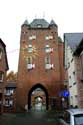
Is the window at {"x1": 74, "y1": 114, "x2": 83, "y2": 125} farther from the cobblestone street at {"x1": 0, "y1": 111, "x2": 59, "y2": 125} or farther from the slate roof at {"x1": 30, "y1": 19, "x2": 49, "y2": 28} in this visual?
the slate roof at {"x1": 30, "y1": 19, "x2": 49, "y2": 28}

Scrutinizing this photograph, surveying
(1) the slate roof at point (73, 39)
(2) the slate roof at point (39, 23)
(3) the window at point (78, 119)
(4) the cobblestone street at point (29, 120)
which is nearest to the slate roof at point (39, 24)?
(2) the slate roof at point (39, 23)

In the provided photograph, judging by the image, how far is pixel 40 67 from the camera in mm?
52938

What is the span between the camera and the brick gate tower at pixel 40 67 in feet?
169

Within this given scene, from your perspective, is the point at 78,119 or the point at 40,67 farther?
the point at 40,67

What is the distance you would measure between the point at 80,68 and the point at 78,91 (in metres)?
2.19

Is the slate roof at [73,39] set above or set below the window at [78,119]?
above

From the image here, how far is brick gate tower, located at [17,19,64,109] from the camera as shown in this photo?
5159 cm

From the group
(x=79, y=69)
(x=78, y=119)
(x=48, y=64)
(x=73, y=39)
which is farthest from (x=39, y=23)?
(x=78, y=119)

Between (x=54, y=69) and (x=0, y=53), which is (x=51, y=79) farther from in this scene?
(x=0, y=53)

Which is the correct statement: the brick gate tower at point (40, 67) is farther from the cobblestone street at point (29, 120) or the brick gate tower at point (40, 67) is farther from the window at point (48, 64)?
the cobblestone street at point (29, 120)

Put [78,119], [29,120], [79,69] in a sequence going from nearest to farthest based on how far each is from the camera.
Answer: [78,119]
[29,120]
[79,69]


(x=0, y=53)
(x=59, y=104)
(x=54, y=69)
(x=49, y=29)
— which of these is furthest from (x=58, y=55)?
(x=0, y=53)

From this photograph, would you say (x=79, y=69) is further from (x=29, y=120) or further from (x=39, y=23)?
(x=39, y=23)

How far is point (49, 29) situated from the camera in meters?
→ 56.9
